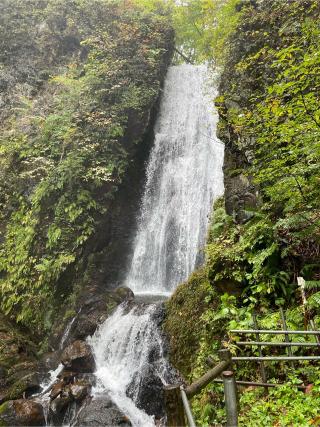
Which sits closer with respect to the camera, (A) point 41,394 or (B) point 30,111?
(A) point 41,394

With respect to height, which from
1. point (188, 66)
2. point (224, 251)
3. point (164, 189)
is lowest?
point (224, 251)

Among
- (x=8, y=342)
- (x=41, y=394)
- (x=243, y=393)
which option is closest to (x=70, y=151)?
(x=8, y=342)

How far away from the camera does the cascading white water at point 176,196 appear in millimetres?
13727

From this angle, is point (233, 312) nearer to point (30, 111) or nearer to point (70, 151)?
point (70, 151)

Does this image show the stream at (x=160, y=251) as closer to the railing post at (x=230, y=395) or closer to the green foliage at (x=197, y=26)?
the green foliage at (x=197, y=26)

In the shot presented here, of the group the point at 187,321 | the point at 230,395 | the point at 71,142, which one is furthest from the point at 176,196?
the point at 230,395

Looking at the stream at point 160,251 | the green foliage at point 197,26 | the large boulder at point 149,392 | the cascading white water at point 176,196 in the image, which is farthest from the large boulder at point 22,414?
the green foliage at point 197,26

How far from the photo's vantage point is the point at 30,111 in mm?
16812

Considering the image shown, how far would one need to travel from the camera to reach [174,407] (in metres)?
Answer: 2.95

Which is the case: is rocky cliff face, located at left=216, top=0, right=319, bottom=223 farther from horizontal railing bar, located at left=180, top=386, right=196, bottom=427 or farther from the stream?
horizontal railing bar, located at left=180, top=386, right=196, bottom=427

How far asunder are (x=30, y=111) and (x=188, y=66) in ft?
32.8

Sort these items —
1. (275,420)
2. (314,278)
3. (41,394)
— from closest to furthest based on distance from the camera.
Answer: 1. (275,420)
2. (314,278)
3. (41,394)

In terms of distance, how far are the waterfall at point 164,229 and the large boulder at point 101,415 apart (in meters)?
0.23

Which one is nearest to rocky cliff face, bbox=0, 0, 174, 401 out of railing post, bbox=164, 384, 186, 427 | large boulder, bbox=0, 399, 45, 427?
large boulder, bbox=0, 399, 45, 427
